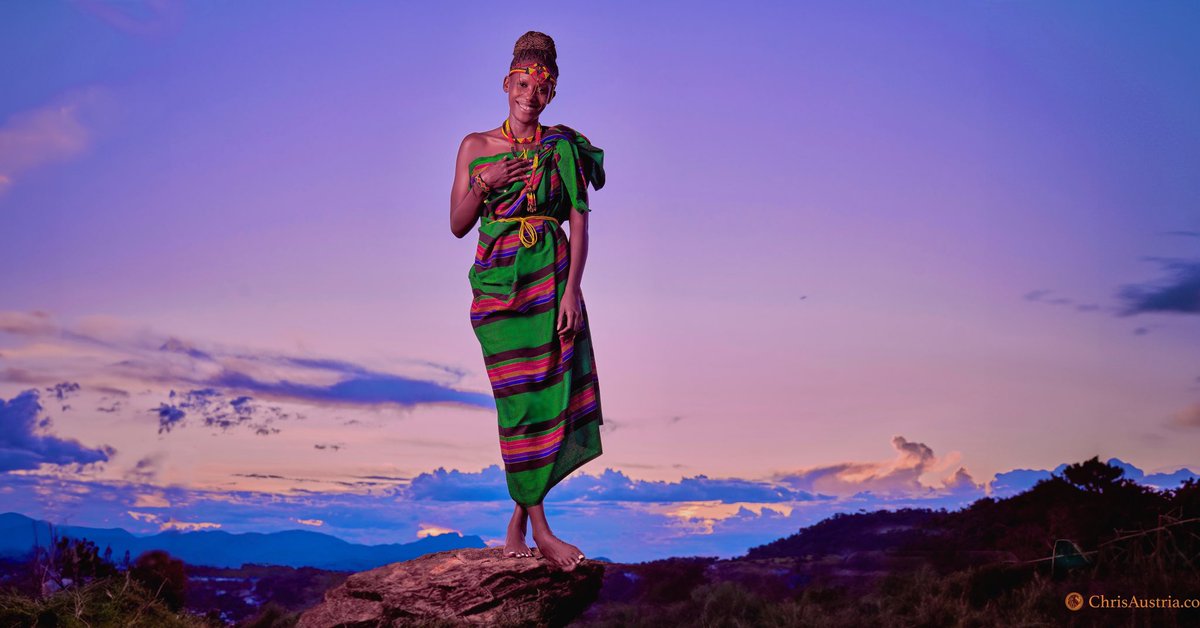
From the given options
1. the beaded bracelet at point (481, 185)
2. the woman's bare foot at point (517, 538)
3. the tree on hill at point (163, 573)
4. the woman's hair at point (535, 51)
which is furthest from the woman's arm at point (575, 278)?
the tree on hill at point (163, 573)

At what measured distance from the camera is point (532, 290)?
8664 mm

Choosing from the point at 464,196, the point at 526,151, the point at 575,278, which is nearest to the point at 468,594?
the point at 575,278

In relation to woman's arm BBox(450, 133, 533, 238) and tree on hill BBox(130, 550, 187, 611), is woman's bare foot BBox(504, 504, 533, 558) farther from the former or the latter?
tree on hill BBox(130, 550, 187, 611)

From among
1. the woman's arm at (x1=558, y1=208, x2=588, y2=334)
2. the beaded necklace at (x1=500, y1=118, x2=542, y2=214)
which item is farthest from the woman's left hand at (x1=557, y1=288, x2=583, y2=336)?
the beaded necklace at (x1=500, y1=118, x2=542, y2=214)

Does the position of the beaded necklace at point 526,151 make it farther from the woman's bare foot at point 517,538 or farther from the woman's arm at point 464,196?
the woman's bare foot at point 517,538

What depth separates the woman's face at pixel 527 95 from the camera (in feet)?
28.6

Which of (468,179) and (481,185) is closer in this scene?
(481,185)

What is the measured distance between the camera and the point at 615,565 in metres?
12.9

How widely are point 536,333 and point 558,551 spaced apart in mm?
1720

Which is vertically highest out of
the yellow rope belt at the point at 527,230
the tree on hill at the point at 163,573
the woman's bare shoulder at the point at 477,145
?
the woman's bare shoulder at the point at 477,145

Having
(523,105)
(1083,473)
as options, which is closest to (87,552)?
(523,105)

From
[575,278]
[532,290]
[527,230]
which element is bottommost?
[532,290]

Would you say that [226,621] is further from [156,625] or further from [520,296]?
[520,296]

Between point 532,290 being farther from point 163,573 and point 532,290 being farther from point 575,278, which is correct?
point 163,573
